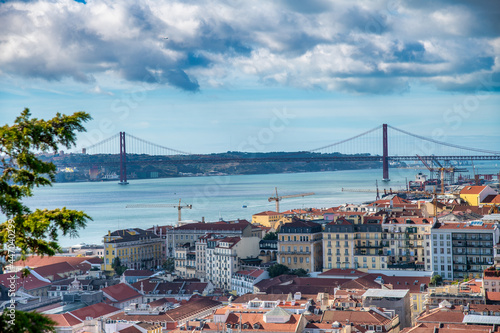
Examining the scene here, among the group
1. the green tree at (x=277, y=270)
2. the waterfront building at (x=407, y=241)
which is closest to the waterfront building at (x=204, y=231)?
the green tree at (x=277, y=270)

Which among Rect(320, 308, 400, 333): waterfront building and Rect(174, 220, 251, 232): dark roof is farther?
Rect(174, 220, 251, 232): dark roof

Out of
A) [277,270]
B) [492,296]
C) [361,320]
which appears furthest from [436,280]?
[361,320]

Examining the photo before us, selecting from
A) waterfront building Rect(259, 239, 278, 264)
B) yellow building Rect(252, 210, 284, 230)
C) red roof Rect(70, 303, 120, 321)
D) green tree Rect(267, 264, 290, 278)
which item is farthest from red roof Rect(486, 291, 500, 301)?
yellow building Rect(252, 210, 284, 230)

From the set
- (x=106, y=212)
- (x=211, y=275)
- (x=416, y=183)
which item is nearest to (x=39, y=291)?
(x=211, y=275)

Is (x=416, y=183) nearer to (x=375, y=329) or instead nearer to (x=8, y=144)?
(x=375, y=329)

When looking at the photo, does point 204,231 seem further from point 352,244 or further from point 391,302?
point 391,302

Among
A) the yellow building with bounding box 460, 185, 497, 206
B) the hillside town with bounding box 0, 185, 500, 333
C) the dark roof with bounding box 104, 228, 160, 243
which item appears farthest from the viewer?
the yellow building with bounding box 460, 185, 497, 206

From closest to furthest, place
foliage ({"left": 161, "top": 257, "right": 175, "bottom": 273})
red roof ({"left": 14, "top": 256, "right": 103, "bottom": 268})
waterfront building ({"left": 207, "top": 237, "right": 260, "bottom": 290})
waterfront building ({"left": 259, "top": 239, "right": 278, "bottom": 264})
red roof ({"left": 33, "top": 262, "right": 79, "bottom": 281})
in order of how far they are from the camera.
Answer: waterfront building ({"left": 207, "top": 237, "right": 260, "bottom": 290}), red roof ({"left": 33, "top": 262, "right": 79, "bottom": 281}), waterfront building ({"left": 259, "top": 239, "right": 278, "bottom": 264}), foliage ({"left": 161, "top": 257, "right": 175, "bottom": 273}), red roof ({"left": 14, "top": 256, "right": 103, "bottom": 268})

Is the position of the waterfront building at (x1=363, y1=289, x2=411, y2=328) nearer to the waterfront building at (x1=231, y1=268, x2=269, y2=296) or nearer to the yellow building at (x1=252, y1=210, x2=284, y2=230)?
the waterfront building at (x1=231, y1=268, x2=269, y2=296)
